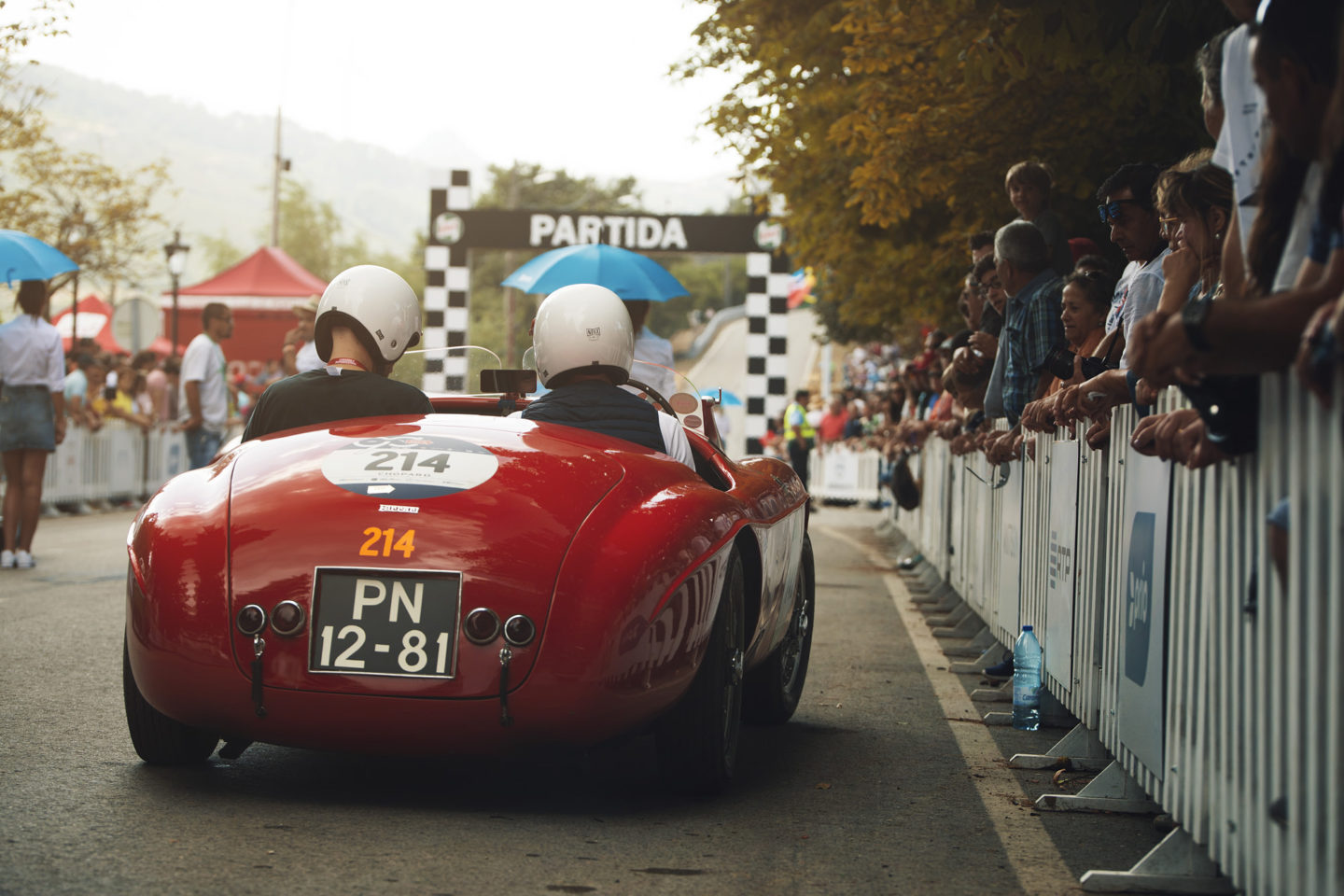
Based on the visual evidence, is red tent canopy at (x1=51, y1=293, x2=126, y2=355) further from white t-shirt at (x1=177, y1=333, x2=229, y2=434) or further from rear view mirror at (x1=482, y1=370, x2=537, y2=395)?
rear view mirror at (x1=482, y1=370, x2=537, y2=395)

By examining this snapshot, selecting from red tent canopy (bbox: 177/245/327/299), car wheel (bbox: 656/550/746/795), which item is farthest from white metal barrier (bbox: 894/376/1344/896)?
red tent canopy (bbox: 177/245/327/299)

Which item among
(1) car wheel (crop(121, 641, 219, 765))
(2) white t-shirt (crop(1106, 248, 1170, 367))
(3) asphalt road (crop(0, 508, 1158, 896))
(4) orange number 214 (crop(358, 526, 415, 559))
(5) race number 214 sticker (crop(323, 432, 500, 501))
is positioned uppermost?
(2) white t-shirt (crop(1106, 248, 1170, 367))

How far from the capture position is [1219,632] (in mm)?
3572

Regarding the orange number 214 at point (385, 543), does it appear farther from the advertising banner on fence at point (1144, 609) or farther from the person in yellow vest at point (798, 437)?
the person in yellow vest at point (798, 437)

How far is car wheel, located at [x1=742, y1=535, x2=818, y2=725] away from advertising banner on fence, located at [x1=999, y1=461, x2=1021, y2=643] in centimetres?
108

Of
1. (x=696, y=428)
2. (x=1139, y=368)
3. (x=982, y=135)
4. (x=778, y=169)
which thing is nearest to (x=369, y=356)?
(x=696, y=428)

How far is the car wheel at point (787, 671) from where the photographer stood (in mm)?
5926

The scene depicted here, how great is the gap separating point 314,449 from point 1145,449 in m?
2.34

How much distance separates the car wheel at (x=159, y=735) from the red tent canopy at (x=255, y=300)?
3746cm

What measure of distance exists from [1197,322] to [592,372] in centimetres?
265

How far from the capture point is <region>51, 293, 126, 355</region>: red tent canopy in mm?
28317

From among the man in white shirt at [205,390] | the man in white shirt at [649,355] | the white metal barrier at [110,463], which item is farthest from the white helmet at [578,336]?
the white metal barrier at [110,463]

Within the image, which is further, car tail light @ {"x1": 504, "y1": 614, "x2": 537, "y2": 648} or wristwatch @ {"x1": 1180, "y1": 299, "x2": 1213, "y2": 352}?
car tail light @ {"x1": 504, "y1": 614, "x2": 537, "y2": 648}

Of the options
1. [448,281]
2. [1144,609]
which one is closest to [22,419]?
[1144,609]
